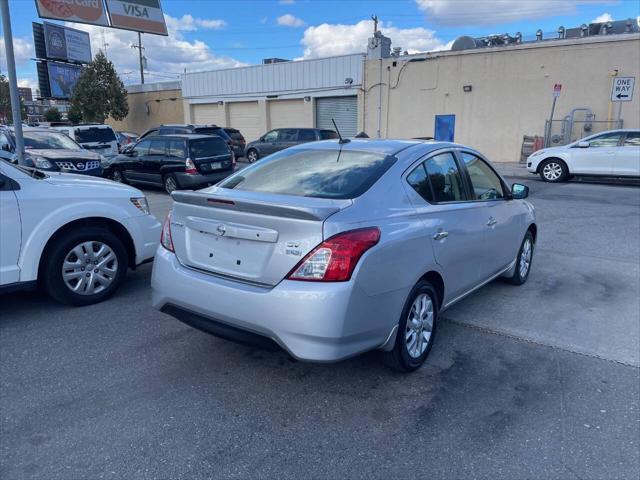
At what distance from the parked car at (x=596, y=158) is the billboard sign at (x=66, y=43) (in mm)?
34805

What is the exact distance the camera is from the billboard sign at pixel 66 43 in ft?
116

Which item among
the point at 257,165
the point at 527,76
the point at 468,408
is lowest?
the point at 468,408

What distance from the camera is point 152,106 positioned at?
38.5 m

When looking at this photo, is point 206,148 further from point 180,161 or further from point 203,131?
point 203,131

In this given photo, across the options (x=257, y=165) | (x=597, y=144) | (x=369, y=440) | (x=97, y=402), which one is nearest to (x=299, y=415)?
(x=369, y=440)

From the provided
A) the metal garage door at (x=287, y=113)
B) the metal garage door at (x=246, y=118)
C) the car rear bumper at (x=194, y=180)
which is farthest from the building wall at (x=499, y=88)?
the car rear bumper at (x=194, y=180)

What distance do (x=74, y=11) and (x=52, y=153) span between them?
14247 mm

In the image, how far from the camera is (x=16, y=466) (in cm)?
258

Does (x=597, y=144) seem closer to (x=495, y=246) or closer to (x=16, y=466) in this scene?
(x=495, y=246)

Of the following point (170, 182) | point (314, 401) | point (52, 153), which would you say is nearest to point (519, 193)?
point (314, 401)

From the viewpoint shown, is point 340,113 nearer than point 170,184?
No

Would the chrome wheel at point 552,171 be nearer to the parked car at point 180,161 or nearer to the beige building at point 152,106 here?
the parked car at point 180,161

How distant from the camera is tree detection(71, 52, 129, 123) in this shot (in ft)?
119

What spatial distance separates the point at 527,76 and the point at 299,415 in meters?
20.9
